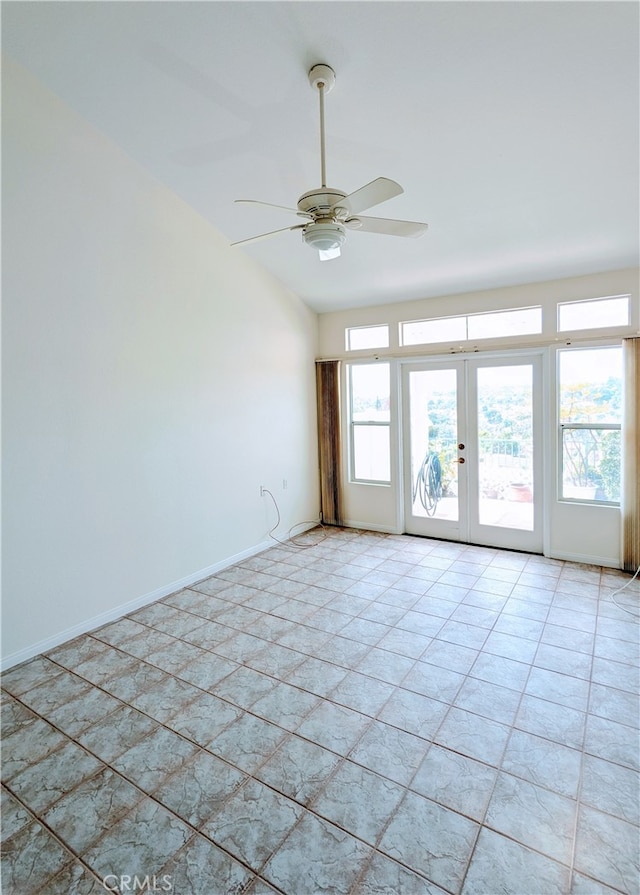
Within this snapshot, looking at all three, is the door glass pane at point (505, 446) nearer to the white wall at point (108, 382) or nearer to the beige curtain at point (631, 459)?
the beige curtain at point (631, 459)

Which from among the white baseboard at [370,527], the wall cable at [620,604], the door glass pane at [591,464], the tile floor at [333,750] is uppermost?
the door glass pane at [591,464]

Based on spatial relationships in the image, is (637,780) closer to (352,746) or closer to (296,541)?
(352,746)

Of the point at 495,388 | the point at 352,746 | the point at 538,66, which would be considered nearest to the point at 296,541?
the point at 495,388

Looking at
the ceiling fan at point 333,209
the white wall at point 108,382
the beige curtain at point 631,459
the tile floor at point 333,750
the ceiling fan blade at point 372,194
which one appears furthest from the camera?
the beige curtain at point 631,459

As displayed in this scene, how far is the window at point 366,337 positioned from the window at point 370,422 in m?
0.24

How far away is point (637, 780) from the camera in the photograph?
1883mm

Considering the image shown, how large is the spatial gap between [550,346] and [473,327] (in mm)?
817

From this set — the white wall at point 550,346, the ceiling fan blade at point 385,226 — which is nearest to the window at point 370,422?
the white wall at point 550,346

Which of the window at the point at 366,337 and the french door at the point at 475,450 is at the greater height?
the window at the point at 366,337

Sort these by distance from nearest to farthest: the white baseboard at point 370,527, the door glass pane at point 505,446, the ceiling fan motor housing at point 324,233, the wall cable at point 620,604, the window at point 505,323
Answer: the ceiling fan motor housing at point 324,233 → the wall cable at point 620,604 → the window at point 505,323 → the door glass pane at point 505,446 → the white baseboard at point 370,527

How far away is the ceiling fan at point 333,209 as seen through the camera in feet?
6.94

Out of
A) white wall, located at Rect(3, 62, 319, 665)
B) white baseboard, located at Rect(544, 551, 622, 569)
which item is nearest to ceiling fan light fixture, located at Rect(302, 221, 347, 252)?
white wall, located at Rect(3, 62, 319, 665)

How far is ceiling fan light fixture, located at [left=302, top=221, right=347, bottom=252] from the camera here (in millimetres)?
2322

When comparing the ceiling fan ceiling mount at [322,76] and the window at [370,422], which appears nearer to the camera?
the ceiling fan ceiling mount at [322,76]
